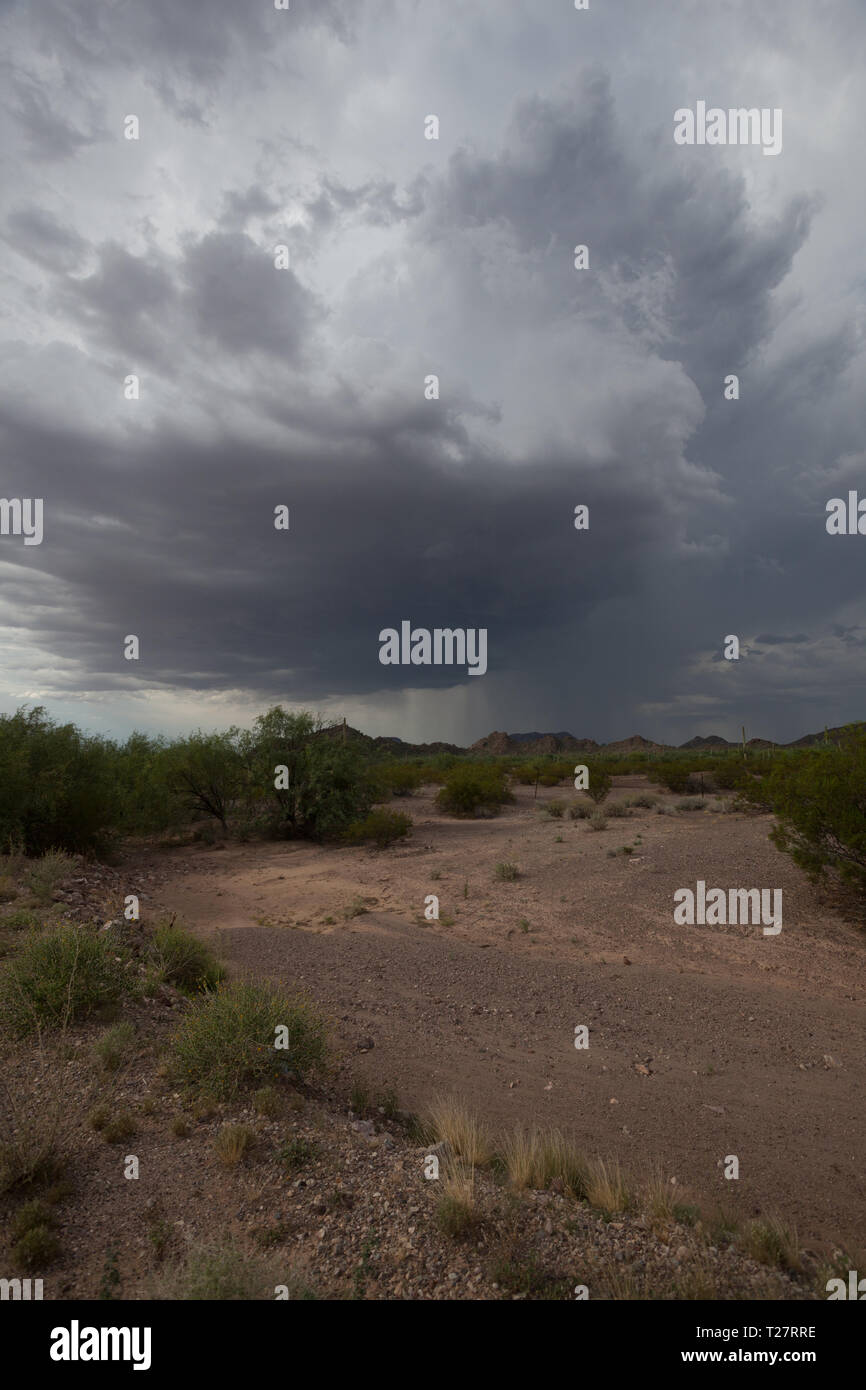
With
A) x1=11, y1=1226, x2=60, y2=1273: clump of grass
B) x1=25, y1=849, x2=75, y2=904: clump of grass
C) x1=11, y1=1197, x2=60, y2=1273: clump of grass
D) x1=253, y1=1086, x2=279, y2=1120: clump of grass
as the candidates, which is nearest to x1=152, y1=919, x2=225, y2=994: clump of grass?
x1=253, y1=1086, x2=279, y2=1120: clump of grass

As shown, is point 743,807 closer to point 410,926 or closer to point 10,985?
point 410,926

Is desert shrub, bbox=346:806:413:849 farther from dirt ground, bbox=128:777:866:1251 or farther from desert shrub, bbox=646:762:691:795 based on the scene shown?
desert shrub, bbox=646:762:691:795

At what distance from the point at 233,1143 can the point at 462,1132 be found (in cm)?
185

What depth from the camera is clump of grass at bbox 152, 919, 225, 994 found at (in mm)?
9031

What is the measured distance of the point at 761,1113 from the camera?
6605 mm

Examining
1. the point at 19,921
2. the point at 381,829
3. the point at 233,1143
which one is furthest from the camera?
the point at 381,829

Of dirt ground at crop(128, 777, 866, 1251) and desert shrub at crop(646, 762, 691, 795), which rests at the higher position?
desert shrub at crop(646, 762, 691, 795)

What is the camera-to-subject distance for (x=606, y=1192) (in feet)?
15.4

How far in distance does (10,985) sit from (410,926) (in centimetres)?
Result: 749

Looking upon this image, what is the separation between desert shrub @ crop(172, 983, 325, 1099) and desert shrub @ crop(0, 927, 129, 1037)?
1.14 metres

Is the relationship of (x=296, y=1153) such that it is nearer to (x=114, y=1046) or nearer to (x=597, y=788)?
(x=114, y=1046)

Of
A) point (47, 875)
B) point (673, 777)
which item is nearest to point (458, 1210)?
point (47, 875)

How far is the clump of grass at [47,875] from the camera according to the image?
12.4 metres
